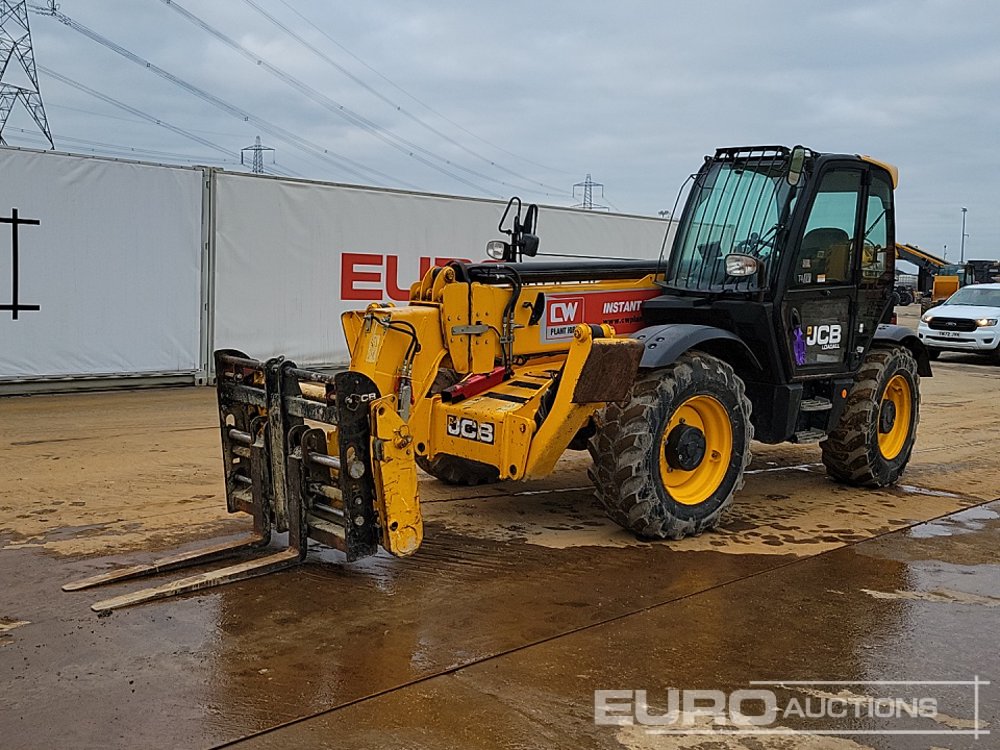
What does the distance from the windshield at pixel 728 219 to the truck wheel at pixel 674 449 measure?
3.08 ft

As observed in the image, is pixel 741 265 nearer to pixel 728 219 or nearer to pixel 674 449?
pixel 728 219

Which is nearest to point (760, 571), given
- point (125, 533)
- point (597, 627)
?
point (597, 627)

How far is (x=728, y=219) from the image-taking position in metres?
7.04

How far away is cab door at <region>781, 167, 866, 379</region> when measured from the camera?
6840 mm

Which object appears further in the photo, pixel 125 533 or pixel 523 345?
pixel 523 345

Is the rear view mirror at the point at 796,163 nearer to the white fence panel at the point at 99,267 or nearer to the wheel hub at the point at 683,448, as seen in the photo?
the wheel hub at the point at 683,448

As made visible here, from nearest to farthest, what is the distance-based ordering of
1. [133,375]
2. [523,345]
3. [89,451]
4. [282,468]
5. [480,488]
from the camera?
[282,468]
[523,345]
[480,488]
[89,451]
[133,375]

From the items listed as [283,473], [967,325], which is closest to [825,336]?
[283,473]

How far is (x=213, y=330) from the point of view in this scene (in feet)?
42.1

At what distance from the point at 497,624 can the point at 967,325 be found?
17.5m

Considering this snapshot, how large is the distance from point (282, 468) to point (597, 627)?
1.86 meters

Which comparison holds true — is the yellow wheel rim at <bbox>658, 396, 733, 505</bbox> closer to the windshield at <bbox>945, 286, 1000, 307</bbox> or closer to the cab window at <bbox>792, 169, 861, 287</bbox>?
the cab window at <bbox>792, 169, 861, 287</bbox>

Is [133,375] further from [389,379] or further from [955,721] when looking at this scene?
[955,721]
